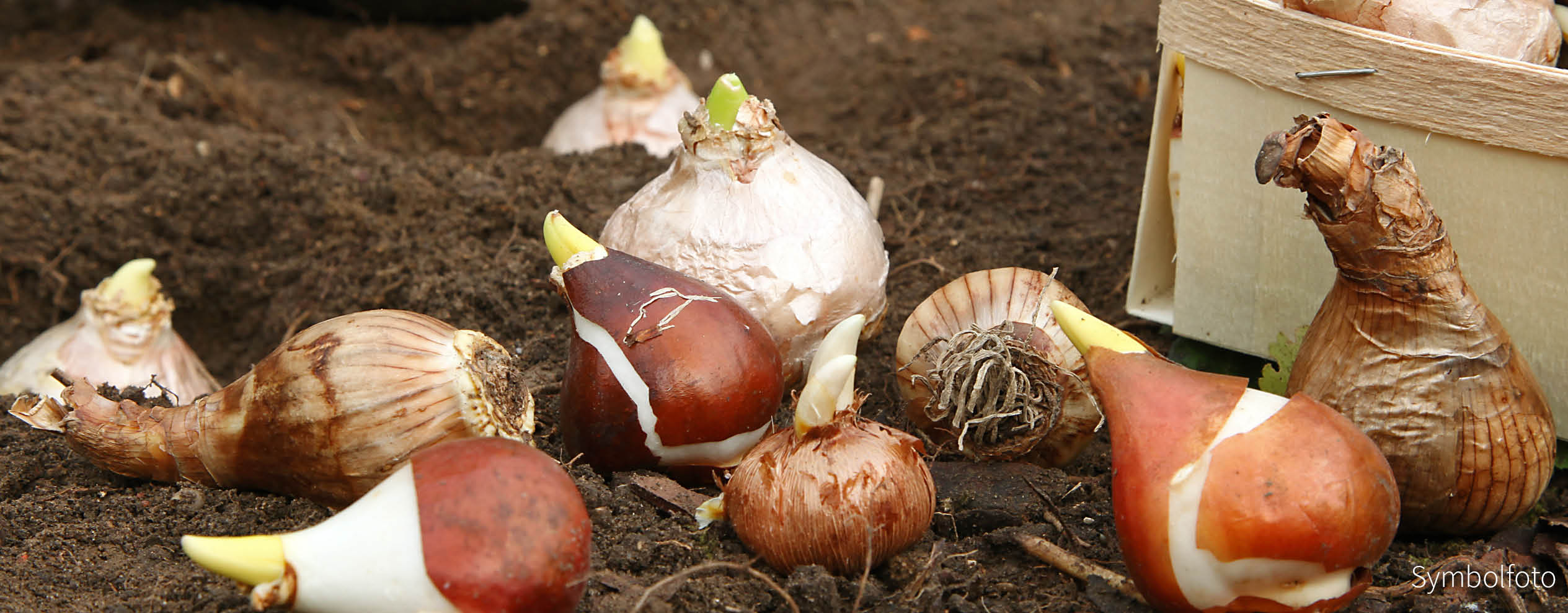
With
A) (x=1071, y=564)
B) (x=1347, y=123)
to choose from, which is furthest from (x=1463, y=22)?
(x=1071, y=564)

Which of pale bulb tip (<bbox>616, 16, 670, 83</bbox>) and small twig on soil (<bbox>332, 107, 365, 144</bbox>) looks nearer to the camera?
pale bulb tip (<bbox>616, 16, 670, 83</bbox>)

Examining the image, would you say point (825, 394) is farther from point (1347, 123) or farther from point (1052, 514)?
point (1347, 123)

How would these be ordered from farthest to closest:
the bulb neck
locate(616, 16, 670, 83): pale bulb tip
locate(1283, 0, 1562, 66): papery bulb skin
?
locate(616, 16, 670, 83): pale bulb tip, locate(1283, 0, 1562, 66): papery bulb skin, the bulb neck

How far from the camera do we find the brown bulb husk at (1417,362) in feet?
5.22

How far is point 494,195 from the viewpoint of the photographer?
2803 mm

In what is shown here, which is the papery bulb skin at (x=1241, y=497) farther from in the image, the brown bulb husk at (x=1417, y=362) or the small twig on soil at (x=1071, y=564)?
the brown bulb husk at (x=1417, y=362)

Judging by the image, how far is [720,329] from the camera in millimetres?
1727

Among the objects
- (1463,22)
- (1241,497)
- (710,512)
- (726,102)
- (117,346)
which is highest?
(1463,22)

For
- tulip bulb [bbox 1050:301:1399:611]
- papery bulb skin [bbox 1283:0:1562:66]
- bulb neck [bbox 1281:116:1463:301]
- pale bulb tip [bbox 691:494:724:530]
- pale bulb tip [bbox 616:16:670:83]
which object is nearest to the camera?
tulip bulb [bbox 1050:301:1399:611]

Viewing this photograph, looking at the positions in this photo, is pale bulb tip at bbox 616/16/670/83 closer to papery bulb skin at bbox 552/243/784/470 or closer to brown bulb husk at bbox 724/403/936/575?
papery bulb skin at bbox 552/243/784/470

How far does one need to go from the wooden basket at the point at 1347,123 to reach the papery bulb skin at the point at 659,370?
95cm

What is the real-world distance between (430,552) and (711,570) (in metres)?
0.44

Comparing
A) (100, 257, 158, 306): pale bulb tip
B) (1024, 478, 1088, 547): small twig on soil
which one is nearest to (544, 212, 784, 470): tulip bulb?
(1024, 478, 1088, 547): small twig on soil

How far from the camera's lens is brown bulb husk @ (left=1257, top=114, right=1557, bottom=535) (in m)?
1.59
